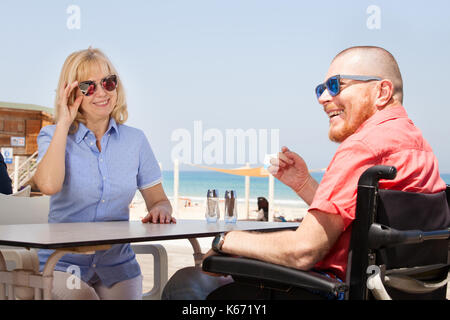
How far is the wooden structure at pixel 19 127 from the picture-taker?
22.4 metres

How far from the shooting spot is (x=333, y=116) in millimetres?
1585

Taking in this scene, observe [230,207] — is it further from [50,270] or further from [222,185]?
[222,185]

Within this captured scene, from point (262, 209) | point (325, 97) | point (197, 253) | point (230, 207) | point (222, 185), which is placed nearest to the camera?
point (325, 97)

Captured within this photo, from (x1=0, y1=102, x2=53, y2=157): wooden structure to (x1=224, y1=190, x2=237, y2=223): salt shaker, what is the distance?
832 inches

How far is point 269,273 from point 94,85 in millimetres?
1307

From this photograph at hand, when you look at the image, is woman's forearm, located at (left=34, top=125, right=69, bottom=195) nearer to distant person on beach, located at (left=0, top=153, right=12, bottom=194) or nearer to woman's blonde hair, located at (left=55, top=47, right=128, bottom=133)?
woman's blonde hair, located at (left=55, top=47, right=128, bottom=133)

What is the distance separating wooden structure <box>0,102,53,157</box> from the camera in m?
22.4

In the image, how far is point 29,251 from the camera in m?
1.69

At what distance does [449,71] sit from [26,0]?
→ 129 feet

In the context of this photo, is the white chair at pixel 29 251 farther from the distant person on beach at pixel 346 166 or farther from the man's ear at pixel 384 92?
the man's ear at pixel 384 92

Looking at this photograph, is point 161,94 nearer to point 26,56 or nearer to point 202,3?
point 202,3

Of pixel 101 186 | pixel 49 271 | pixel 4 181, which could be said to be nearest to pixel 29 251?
pixel 49 271

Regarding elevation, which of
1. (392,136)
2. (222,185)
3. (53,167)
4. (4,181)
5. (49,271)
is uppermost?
(392,136)
